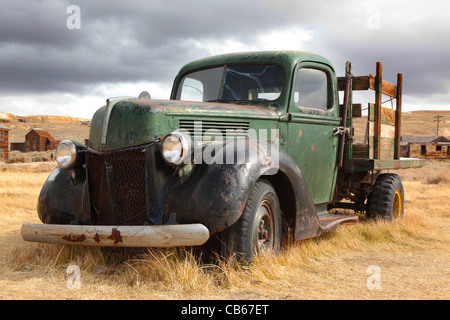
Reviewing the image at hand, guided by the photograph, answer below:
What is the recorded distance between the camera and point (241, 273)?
3.45m

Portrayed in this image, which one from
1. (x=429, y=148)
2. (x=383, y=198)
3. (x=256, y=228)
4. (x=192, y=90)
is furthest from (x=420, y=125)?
(x=256, y=228)

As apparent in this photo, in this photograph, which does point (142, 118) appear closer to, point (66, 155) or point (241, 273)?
point (66, 155)

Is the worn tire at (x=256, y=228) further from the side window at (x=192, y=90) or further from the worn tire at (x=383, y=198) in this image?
the worn tire at (x=383, y=198)

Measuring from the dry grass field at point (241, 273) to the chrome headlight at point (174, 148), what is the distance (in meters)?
0.76

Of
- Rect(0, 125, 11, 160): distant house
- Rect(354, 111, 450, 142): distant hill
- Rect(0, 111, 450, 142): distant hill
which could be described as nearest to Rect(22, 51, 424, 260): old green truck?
Rect(0, 125, 11, 160): distant house

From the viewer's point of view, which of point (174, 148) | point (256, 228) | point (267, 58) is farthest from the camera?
point (267, 58)

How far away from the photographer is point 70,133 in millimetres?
75312

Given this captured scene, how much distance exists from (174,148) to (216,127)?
766 millimetres

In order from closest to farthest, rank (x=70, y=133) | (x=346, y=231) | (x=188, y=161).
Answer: (x=188, y=161), (x=346, y=231), (x=70, y=133)

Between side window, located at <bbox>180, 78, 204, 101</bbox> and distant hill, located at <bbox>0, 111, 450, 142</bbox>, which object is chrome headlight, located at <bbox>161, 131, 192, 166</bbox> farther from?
distant hill, located at <bbox>0, 111, 450, 142</bbox>
